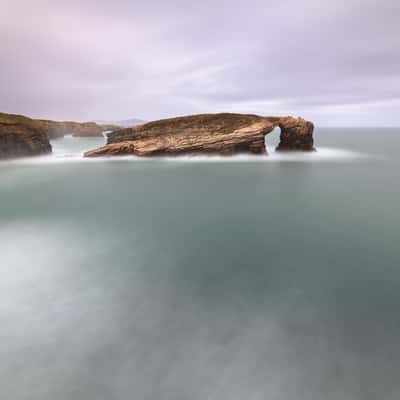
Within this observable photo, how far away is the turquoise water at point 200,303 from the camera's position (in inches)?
167

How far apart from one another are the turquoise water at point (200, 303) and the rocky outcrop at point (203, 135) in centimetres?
2471

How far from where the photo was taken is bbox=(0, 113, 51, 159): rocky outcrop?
3469cm

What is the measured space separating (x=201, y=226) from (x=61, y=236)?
21.0ft

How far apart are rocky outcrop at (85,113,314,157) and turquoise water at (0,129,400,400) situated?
973 inches

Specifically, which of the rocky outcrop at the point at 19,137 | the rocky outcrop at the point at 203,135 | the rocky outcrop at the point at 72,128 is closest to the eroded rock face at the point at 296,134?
the rocky outcrop at the point at 203,135

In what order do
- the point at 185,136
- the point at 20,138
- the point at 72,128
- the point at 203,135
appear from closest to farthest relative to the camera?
the point at 20,138 → the point at 203,135 → the point at 185,136 → the point at 72,128

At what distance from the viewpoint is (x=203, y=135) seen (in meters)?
38.0

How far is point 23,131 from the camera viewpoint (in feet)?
122

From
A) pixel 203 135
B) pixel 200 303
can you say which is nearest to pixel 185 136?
pixel 203 135

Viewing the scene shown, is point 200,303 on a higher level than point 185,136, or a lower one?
lower

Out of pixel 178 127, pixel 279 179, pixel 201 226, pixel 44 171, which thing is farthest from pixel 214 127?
pixel 201 226

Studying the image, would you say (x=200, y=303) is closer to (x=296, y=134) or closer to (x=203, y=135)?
(x=203, y=135)

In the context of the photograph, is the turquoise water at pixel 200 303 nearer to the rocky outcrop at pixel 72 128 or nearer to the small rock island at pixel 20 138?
the small rock island at pixel 20 138

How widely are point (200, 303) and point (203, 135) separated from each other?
1357 inches
